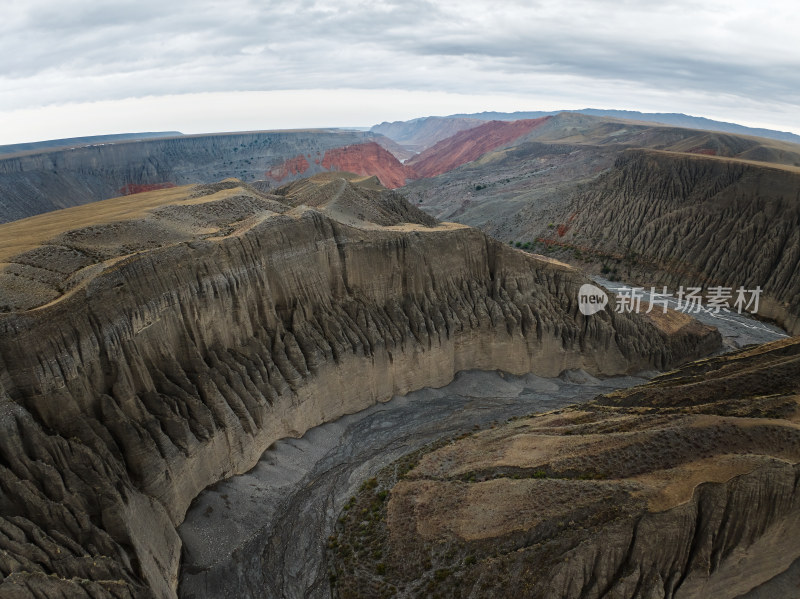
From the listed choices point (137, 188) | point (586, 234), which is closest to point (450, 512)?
point (586, 234)

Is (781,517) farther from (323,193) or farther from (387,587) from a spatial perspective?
(323,193)

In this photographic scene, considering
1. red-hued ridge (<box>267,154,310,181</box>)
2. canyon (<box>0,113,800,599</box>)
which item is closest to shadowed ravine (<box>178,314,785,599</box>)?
canyon (<box>0,113,800,599</box>)

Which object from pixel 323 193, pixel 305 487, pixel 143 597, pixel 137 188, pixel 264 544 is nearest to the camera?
pixel 143 597

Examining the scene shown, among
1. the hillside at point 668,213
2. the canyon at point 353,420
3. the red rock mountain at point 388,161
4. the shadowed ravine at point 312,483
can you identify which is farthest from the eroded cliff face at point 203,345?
the red rock mountain at point 388,161

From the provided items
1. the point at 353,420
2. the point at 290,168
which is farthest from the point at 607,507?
the point at 290,168

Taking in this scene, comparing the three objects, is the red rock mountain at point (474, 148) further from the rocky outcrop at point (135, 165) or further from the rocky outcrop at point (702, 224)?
the rocky outcrop at point (702, 224)

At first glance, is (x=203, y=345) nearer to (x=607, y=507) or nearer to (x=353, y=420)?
(x=353, y=420)
